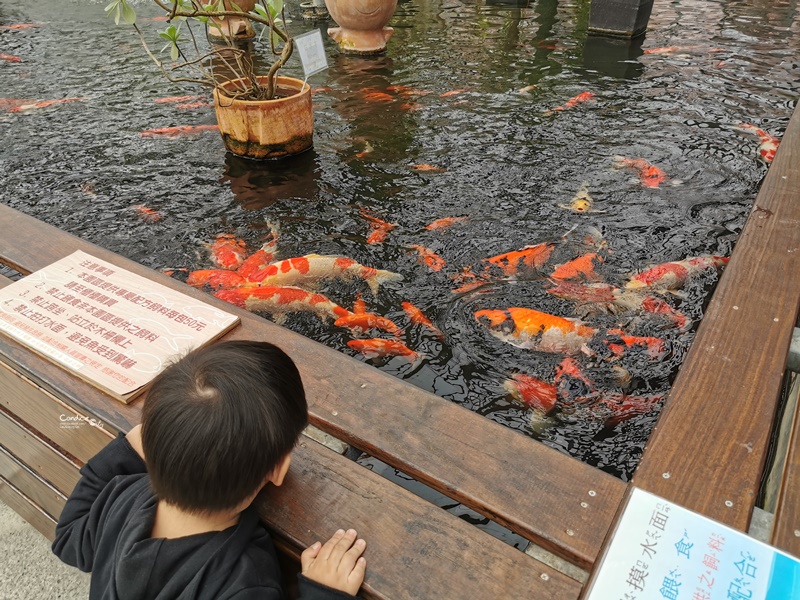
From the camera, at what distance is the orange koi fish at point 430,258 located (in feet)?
13.6

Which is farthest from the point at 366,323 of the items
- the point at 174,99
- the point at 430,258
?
the point at 174,99

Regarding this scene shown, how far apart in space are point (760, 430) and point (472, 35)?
9.27m

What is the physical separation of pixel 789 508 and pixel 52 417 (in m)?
2.28

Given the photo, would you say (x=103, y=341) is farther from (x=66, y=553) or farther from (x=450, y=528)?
(x=450, y=528)

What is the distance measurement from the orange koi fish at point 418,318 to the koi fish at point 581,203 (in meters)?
1.83

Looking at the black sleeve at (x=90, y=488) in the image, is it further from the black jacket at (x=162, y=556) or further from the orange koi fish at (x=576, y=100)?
the orange koi fish at (x=576, y=100)

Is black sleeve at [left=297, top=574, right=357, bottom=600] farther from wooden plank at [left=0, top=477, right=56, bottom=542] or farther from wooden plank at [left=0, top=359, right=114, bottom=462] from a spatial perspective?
wooden plank at [left=0, top=477, right=56, bottom=542]

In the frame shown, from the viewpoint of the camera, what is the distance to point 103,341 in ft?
→ 6.81

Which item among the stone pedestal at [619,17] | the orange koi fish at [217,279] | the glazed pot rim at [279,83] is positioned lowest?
the orange koi fish at [217,279]

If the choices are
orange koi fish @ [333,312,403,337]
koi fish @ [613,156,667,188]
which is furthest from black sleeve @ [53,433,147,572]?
koi fish @ [613,156,667,188]

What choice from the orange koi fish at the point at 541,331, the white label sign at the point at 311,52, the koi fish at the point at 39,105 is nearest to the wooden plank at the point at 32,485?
the orange koi fish at the point at 541,331

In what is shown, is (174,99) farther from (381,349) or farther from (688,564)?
(688,564)

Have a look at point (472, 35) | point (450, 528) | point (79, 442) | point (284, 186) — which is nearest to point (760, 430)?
point (450, 528)

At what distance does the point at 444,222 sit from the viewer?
15.2 feet
